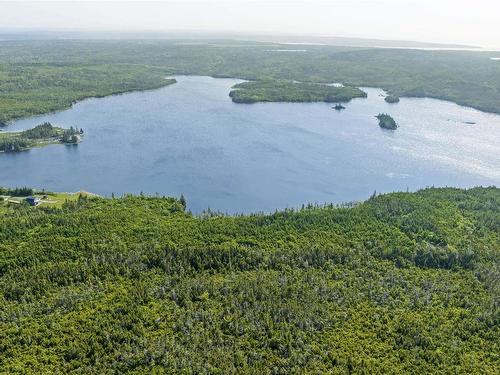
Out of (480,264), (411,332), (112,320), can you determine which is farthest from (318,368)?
(480,264)

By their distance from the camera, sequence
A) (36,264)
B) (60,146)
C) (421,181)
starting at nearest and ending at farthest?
(36,264) < (421,181) < (60,146)

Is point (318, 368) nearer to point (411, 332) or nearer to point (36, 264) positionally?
point (411, 332)

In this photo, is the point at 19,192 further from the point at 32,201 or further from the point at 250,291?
the point at 250,291

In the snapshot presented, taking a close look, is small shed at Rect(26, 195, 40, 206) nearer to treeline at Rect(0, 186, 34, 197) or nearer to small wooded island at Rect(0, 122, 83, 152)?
treeline at Rect(0, 186, 34, 197)

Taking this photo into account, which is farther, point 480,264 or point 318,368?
point 480,264

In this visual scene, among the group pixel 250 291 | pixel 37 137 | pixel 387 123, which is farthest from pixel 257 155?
pixel 250 291

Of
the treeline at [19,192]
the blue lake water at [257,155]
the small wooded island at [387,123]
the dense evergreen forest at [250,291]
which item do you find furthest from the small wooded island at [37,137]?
the small wooded island at [387,123]

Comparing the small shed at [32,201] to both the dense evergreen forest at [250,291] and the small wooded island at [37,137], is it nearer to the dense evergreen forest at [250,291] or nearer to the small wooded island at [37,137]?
the dense evergreen forest at [250,291]
